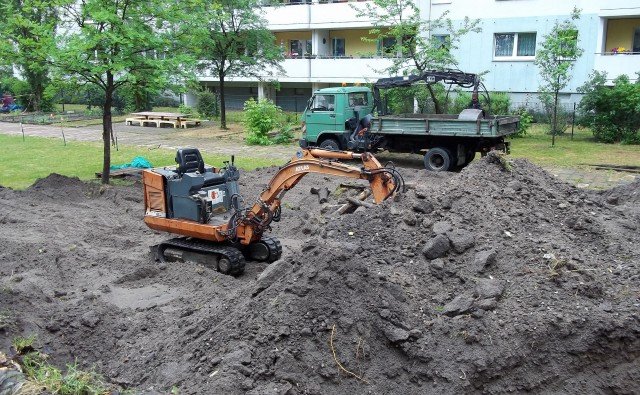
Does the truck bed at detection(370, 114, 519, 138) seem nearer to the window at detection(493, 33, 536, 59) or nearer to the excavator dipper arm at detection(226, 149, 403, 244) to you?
the excavator dipper arm at detection(226, 149, 403, 244)

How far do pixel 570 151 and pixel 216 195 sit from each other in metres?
15.0

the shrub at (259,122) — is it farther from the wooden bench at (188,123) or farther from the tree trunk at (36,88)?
the tree trunk at (36,88)

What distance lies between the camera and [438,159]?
57.2 ft

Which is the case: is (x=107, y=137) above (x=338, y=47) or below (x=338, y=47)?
below

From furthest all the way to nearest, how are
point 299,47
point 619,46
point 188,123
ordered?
point 299,47 → point 188,123 → point 619,46

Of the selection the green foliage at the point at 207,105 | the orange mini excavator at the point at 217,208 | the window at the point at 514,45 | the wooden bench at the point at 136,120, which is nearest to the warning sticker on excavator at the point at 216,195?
the orange mini excavator at the point at 217,208

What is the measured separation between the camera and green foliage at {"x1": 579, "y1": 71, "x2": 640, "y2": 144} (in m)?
22.0

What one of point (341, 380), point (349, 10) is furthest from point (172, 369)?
point (349, 10)

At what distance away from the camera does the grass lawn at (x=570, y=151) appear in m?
18.7

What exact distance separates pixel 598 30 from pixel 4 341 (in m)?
25.2

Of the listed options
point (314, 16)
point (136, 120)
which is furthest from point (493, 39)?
point (136, 120)

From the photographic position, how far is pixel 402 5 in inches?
933

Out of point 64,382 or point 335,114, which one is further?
point 335,114

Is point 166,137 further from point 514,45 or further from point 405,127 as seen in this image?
point 514,45
